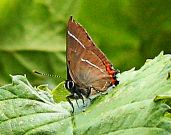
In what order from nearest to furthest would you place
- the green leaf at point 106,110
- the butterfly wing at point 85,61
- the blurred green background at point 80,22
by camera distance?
the green leaf at point 106,110, the butterfly wing at point 85,61, the blurred green background at point 80,22

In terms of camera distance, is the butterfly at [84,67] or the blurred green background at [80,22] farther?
the blurred green background at [80,22]

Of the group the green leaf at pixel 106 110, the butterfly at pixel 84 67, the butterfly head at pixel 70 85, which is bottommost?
the green leaf at pixel 106 110

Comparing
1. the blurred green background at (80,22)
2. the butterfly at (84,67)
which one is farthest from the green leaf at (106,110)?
the blurred green background at (80,22)

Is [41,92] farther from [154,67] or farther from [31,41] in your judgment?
[31,41]

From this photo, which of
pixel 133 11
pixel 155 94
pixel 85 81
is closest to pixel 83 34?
pixel 85 81

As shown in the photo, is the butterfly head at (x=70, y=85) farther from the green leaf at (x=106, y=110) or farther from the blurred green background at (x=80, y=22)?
the blurred green background at (x=80, y=22)

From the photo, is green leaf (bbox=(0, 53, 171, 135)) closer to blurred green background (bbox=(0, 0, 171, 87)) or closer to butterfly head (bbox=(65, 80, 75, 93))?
butterfly head (bbox=(65, 80, 75, 93))

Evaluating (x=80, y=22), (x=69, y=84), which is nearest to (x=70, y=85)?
(x=69, y=84)
